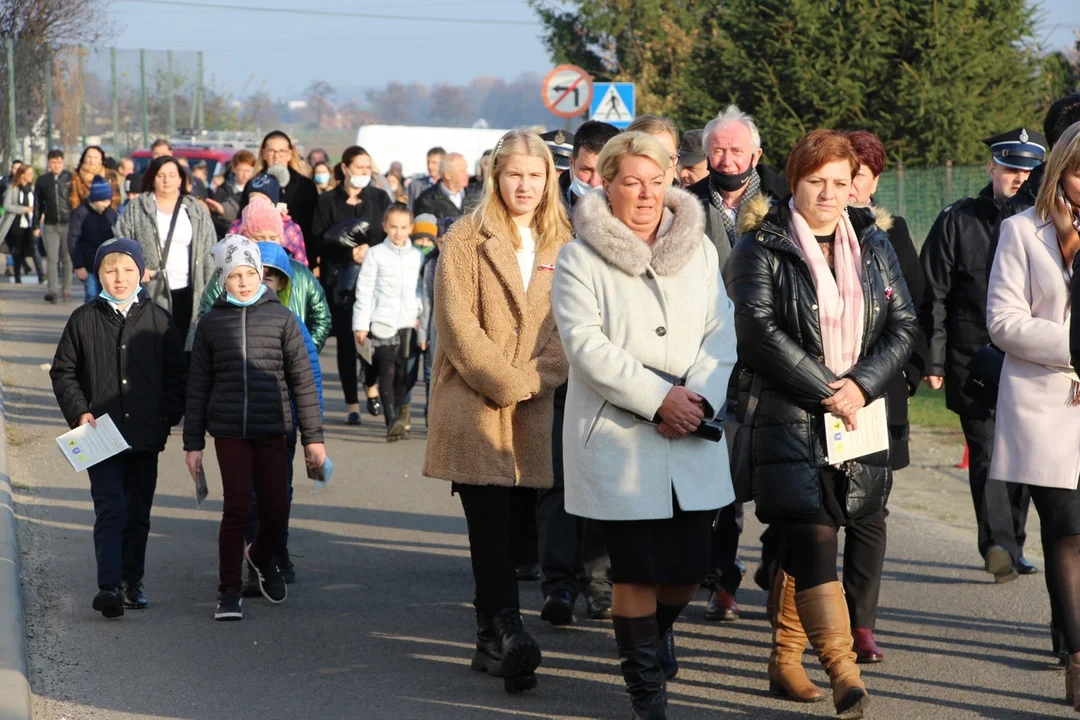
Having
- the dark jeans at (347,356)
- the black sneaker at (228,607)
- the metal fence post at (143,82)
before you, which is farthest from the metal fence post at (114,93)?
the black sneaker at (228,607)

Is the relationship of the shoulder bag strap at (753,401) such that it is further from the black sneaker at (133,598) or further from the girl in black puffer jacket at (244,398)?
the black sneaker at (133,598)

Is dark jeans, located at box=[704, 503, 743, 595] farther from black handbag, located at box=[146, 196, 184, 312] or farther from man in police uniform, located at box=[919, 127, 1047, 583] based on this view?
black handbag, located at box=[146, 196, 184, 312]

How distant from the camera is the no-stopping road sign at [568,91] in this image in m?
18.5

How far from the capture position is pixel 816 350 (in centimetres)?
553

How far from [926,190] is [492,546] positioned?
15.9m

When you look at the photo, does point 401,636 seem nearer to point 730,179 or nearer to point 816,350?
point 816,350

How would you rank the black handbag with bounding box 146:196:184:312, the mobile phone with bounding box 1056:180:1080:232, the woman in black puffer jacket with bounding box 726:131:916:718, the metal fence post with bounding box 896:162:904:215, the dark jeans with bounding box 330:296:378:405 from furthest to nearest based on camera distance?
the metal fence post with bounding box 896:162:904:215
the dark jeans with bounding box 330:296:378:405
the black handbag with bounding box 146:196:184:312
the mobile phone with bounding box 1056:180:1080:232
the woman in black puffer jacket with bounding box 726:131:916:718

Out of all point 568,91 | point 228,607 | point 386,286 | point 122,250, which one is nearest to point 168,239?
point 386,286

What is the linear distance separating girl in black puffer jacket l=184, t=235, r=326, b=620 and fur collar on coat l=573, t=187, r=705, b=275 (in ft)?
7.30

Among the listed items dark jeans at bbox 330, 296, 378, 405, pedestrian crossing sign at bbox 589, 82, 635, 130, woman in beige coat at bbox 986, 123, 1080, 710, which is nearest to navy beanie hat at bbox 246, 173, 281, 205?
dark jeans at bbox 330, 296, 378, 405

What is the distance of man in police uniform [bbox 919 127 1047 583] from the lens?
743 centimetres

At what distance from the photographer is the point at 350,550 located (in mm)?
8438

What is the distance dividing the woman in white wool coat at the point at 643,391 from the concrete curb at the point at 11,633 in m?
2.01

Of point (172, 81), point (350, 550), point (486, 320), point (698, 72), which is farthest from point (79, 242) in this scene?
point (172, 81)
